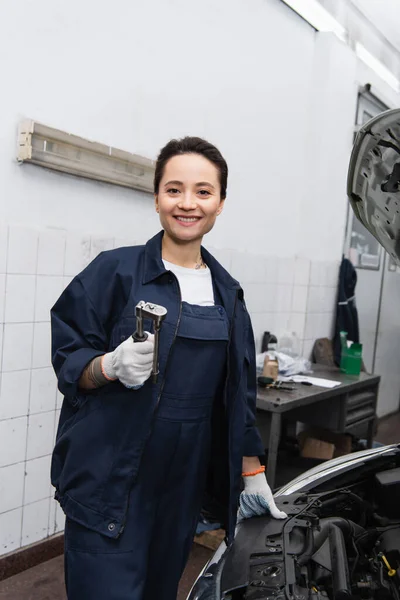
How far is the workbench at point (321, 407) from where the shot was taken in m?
2.78

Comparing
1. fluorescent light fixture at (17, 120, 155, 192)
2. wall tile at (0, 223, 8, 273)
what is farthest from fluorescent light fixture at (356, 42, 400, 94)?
wall tile at (0, 223, 8, 273)

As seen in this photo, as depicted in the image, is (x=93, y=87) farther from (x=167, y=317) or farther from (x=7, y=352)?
(x=167, y=317)

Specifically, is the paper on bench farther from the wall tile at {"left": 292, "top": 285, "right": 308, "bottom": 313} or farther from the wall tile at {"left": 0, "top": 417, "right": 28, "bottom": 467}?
the wall tile at {"left": 0, "top": 417, "right": 28, "bottom": 467}

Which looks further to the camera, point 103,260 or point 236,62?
point 236,62

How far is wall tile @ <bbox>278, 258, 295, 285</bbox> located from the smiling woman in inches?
95.3

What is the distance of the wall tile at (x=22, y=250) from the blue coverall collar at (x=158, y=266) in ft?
2.89

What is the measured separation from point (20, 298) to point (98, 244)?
0.46 metres

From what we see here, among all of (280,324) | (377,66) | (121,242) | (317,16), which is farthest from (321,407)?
(377,66)

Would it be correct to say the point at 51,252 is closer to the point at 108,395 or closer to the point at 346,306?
the point at 108,395

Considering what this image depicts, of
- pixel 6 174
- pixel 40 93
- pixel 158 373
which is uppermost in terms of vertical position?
pixel 40 93

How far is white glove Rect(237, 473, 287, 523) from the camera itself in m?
1.49

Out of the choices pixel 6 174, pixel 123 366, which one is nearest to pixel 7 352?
pixel 6 174

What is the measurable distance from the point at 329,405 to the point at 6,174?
2.28 metres

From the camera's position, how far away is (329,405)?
337 cm
